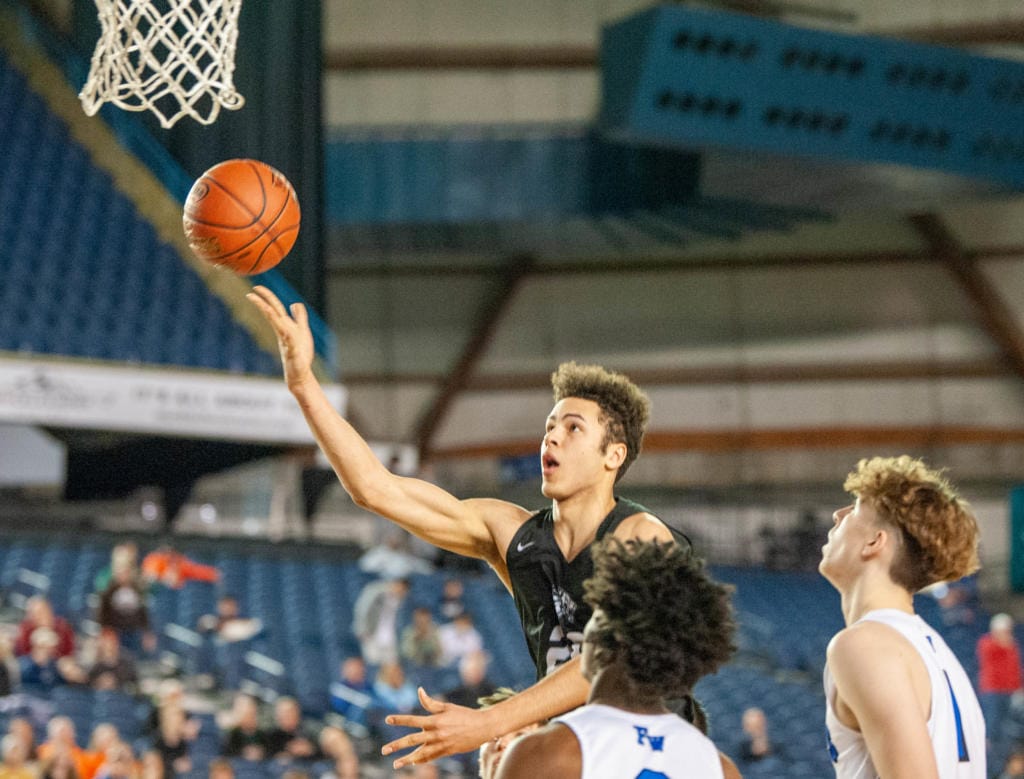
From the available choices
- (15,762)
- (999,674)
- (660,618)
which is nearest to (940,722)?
(660,618)

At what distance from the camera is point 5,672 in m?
9.25

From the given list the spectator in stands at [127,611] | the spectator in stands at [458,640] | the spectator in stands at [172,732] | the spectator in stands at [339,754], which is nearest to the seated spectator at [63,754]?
the spectator in stands at [172,732]

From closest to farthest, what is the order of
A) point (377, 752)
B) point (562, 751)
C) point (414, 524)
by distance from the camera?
point (562, 751) → point (414, 524) → point (377, 752)

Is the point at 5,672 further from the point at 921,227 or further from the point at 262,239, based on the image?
the point at 921,227

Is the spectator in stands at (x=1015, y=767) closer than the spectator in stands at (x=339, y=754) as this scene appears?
No

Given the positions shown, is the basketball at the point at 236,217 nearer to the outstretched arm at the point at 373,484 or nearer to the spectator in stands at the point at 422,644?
the outstretched arm at the point at 373,484

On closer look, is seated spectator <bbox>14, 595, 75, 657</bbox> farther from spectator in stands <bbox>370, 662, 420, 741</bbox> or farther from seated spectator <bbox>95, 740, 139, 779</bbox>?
spectator in stands <bbox>370, 662, 420, 741</bbox>

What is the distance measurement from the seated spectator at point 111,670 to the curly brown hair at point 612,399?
686 centimetres

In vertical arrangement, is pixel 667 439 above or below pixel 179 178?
below

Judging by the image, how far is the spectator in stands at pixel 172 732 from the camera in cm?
881

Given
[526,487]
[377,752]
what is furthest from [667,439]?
[377,752]

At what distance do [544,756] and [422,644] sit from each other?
8.80m

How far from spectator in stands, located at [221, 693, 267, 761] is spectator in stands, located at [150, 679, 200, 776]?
0.81 ft

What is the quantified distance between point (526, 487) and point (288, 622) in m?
9.91
